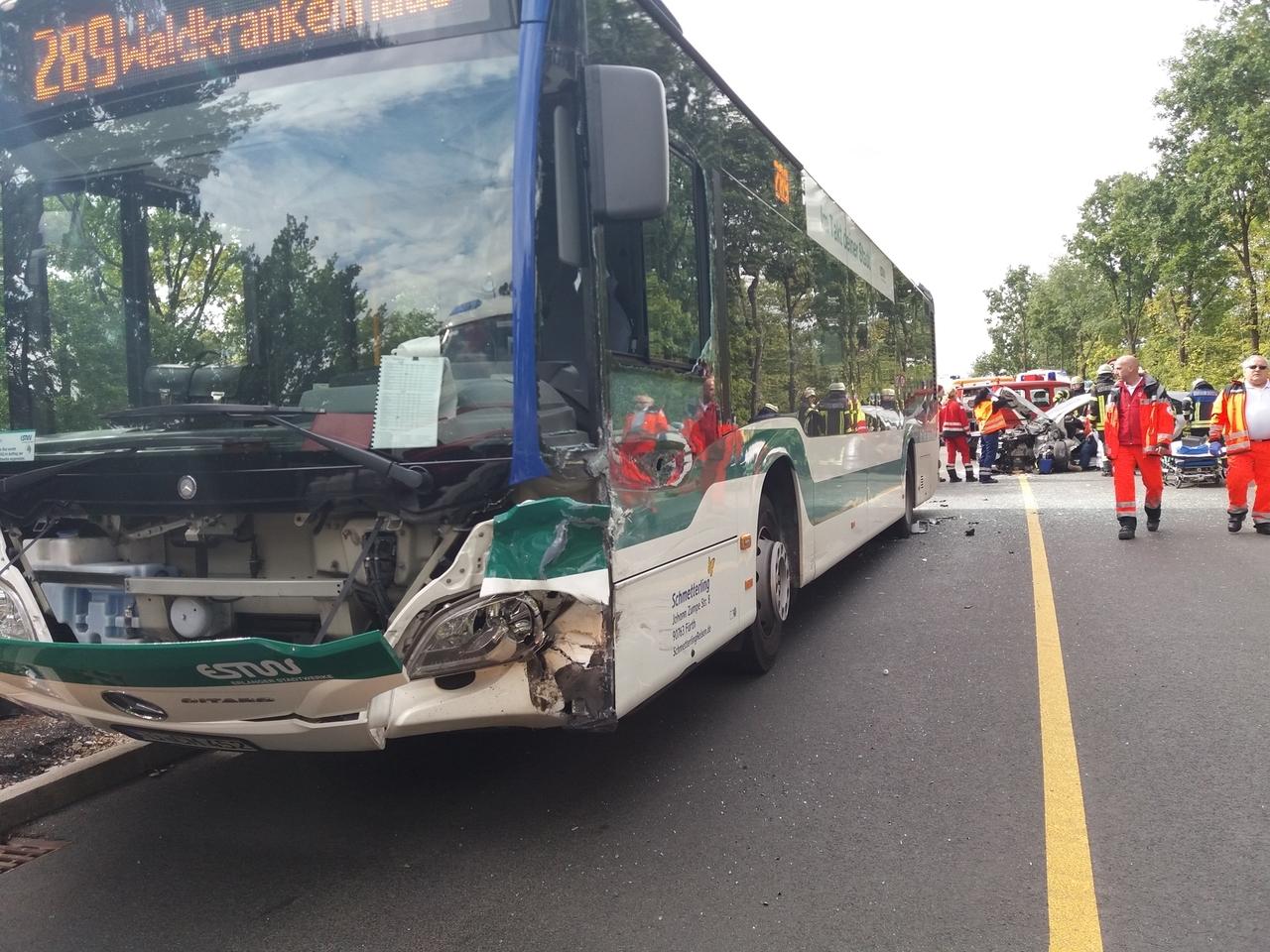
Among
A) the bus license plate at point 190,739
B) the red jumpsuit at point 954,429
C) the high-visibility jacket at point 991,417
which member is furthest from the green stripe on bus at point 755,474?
the high-visibility jacket at point 991,417

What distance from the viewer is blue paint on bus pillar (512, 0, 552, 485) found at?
3.48m

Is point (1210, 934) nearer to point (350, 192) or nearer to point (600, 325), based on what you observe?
point (600, 325)

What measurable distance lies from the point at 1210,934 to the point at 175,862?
134 inches

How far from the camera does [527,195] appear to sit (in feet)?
11.5

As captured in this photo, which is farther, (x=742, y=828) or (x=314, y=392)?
(x=742, y=828)

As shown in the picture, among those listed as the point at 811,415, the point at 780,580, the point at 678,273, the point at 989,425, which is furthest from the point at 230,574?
the point at 989,425

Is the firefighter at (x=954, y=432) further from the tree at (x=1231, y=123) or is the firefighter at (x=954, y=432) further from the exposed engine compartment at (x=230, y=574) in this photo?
the exposed engine compartment at (x=230, y=574)

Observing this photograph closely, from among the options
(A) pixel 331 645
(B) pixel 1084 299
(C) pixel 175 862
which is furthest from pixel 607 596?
(B) pixel 1084 299

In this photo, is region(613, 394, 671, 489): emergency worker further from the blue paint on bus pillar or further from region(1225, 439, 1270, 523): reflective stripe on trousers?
region(1225, 439, 1270, 523): reflective stripe on trousers

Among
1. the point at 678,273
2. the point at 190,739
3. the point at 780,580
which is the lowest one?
the point at 190,739

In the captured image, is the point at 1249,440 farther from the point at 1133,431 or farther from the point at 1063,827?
the point at 1063,827

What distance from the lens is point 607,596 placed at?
355 centimetres

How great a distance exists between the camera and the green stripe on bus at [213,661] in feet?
10.6

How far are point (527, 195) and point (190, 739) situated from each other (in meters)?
2.23
